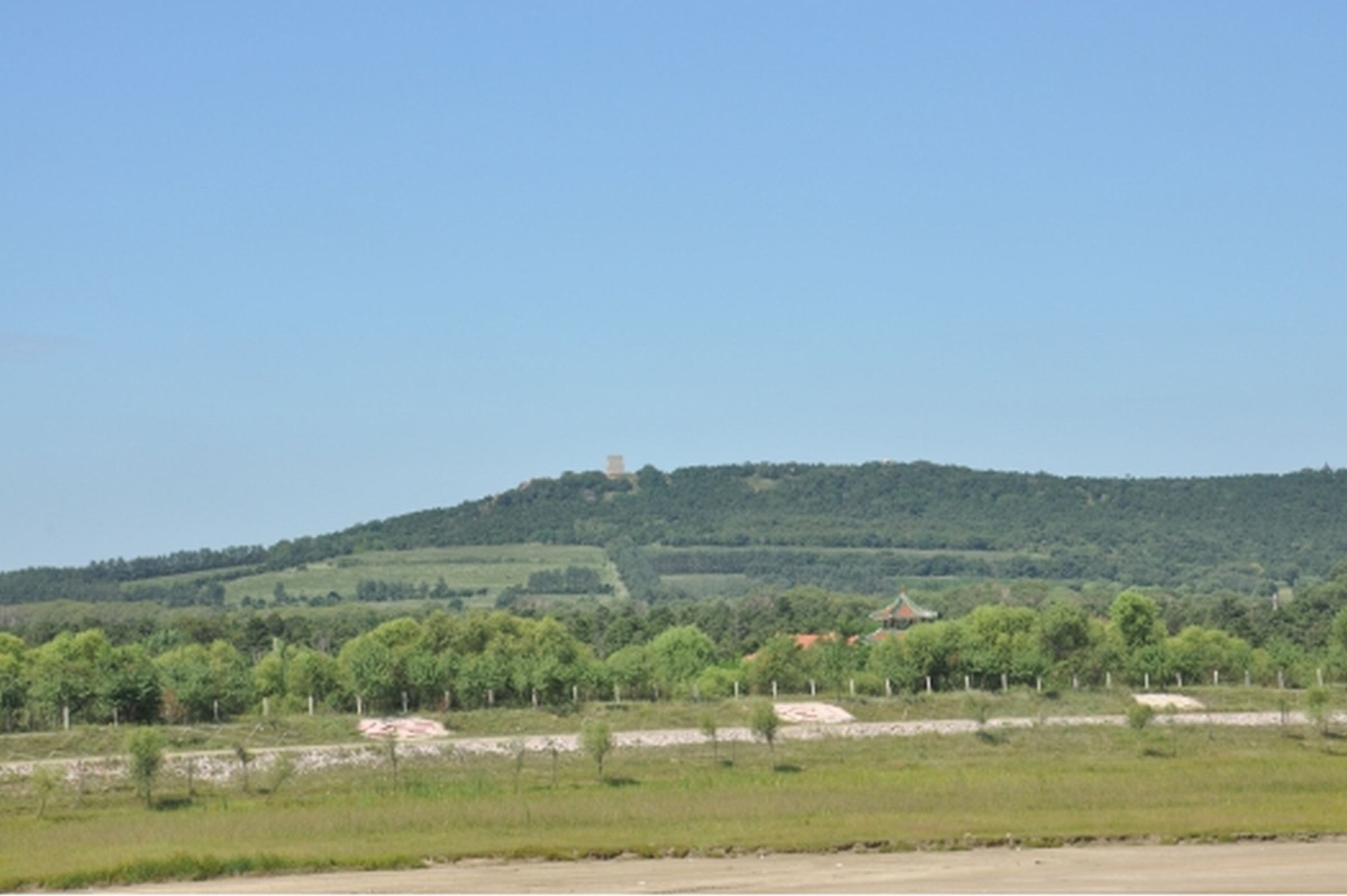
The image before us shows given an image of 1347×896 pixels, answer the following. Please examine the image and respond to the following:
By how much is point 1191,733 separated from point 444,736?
3214 centimetres

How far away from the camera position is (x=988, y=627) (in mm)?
117188

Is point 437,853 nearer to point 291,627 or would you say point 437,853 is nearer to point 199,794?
point 199,794

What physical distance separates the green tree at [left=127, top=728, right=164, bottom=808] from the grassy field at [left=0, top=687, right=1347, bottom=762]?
30.0ft

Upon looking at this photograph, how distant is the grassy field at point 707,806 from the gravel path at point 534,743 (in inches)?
58.5

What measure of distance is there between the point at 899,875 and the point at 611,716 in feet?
133

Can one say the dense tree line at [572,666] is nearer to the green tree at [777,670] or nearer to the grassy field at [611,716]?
the green tree at [777,670]

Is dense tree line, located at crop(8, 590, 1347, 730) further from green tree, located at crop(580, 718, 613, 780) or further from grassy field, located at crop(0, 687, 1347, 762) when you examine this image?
green tree, located at crop(580, 718, 613, 780)

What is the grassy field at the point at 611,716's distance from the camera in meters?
80.0

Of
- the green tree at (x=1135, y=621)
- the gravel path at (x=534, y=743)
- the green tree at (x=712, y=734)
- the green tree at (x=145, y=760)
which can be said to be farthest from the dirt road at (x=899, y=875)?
the green tree at (x=1135, y=621)

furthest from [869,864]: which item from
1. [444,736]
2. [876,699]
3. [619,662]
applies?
[619,662]

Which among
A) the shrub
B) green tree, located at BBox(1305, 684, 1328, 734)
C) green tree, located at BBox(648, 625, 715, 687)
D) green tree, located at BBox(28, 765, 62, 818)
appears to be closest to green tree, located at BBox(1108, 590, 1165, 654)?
green tree, located at BBox(648, 625, 715, 687)

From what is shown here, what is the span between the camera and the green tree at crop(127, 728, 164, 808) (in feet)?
220

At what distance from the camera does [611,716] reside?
89125mm

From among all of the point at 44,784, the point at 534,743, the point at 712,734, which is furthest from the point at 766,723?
the point at 44,784
